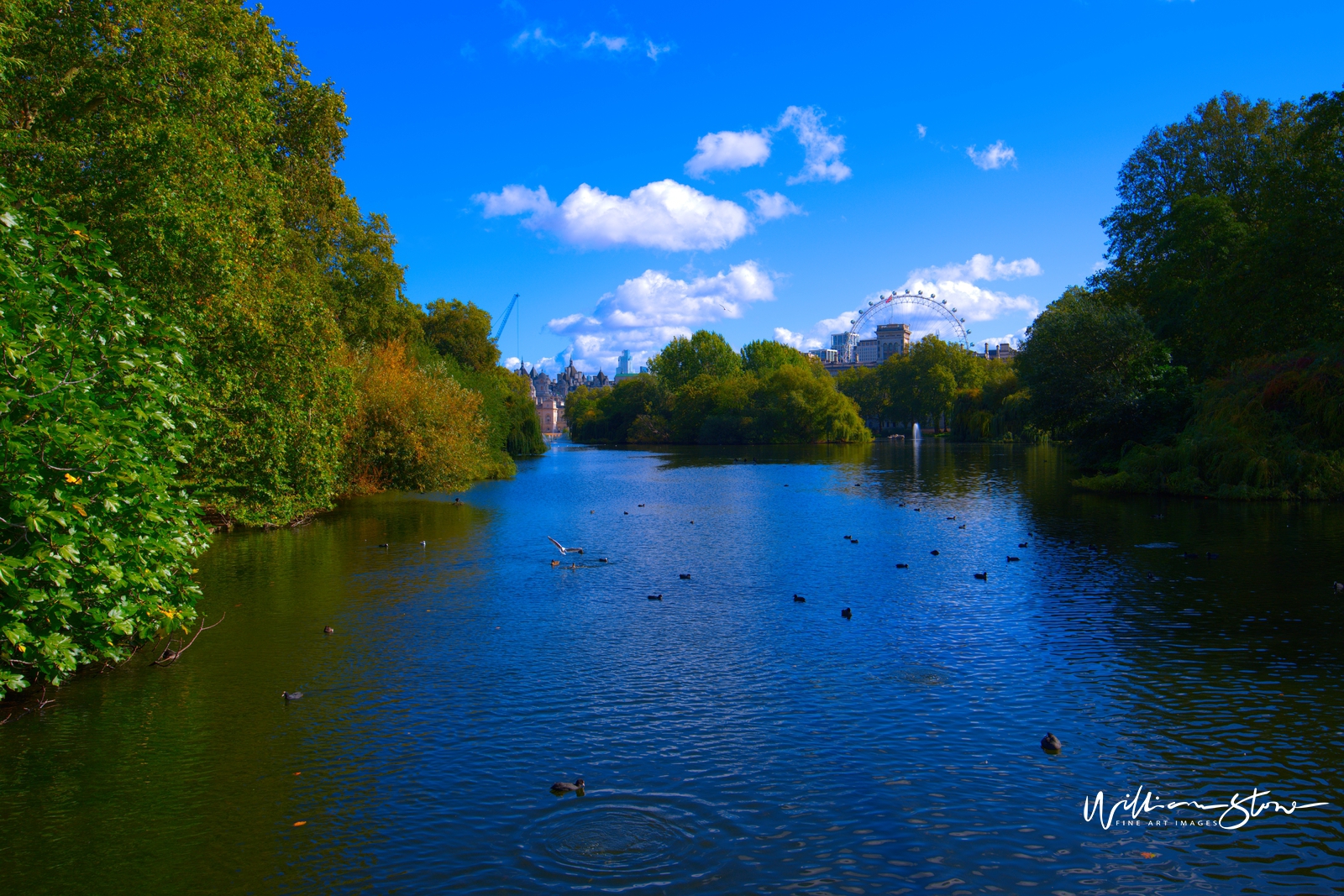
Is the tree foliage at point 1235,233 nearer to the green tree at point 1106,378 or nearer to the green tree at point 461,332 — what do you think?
the green tree at point 1106,378

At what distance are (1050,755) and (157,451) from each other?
14270mm

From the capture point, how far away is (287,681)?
13.8m

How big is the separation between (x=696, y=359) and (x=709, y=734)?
534 feet

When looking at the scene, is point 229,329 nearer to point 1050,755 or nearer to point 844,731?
point 844,731

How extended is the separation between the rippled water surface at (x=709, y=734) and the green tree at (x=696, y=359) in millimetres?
147836

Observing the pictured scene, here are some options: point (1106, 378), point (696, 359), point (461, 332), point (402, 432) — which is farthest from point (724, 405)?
point (402, 432)

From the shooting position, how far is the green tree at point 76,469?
10.2 m

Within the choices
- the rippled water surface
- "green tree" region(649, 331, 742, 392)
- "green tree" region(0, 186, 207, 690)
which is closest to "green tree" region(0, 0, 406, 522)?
the rippled water surface

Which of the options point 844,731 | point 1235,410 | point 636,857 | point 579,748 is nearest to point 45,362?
point 579,748

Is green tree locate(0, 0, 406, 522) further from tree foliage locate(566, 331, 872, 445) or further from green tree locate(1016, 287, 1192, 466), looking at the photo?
tree foliage locate(566, 331, 872, 445)

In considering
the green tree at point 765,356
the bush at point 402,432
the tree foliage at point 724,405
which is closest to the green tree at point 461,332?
the bush at point 402,432

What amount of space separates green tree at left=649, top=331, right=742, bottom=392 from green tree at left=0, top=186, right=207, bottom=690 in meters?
157

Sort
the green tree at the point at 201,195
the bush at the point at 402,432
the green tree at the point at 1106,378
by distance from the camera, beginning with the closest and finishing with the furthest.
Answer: the green tree at the point at 201,195, the bush at the point at 402,432, the green tree at the point at 1106,378

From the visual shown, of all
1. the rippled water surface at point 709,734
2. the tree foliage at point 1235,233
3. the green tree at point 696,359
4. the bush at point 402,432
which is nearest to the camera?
the rippled water surface at point 709,734
